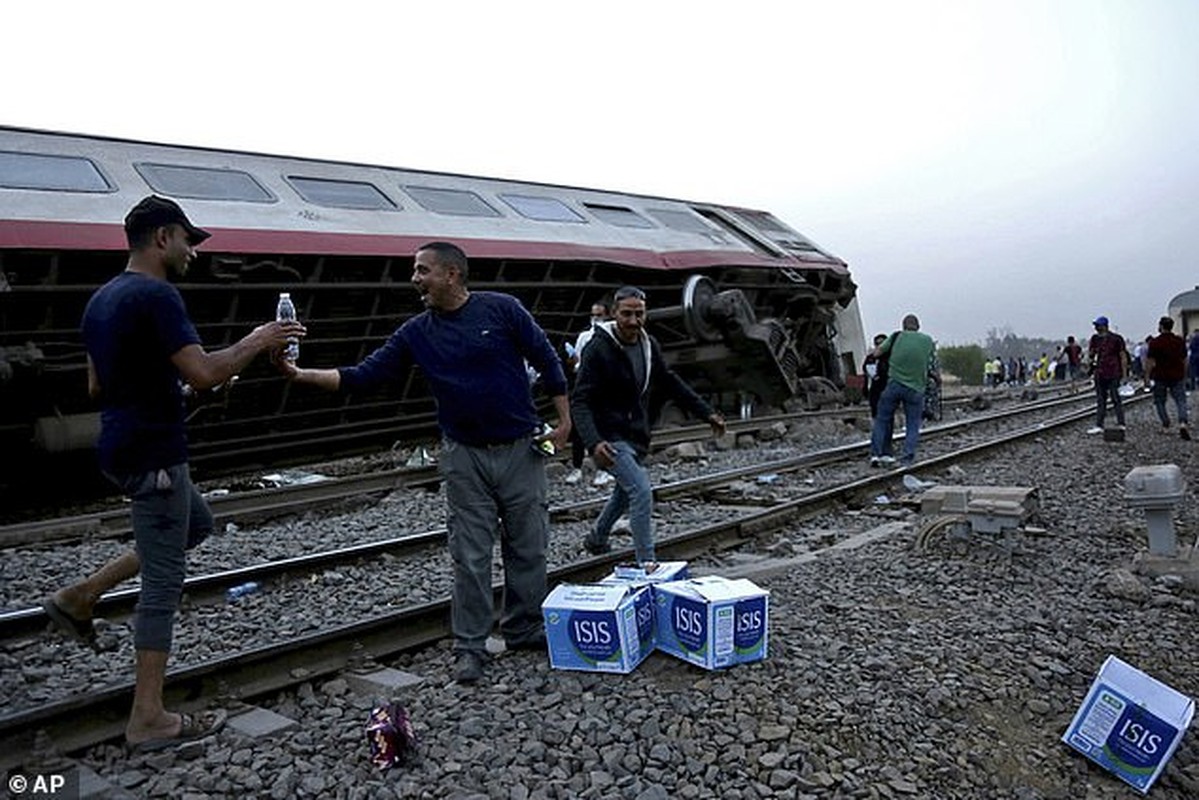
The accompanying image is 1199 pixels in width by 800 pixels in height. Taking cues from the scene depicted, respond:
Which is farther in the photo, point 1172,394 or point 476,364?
point 1172,394

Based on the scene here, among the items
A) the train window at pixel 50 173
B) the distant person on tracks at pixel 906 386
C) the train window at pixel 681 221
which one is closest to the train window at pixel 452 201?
the train window at pixel 50 173

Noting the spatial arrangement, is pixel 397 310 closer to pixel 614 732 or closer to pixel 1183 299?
pixel 614 732

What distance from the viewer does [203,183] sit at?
10.1 m

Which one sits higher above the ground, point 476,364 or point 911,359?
point 476,364

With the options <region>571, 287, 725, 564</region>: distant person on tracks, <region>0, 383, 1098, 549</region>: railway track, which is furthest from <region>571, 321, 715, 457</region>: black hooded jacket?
<region>0, 383, 1098, 549</region>: railway track

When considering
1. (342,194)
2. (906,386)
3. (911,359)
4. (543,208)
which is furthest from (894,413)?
(342,194)

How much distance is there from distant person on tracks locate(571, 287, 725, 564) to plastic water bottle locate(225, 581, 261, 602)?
2.05 m

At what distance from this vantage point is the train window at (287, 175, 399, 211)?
10855 millimetres

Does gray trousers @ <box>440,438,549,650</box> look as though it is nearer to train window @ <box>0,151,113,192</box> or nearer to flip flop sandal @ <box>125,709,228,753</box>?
flip flop sandal @ <box>125,709,228,753</box>

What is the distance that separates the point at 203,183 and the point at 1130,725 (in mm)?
9843

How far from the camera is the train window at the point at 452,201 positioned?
1206 cm

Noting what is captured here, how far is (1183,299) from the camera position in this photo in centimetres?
3681

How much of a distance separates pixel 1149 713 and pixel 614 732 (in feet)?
5.82

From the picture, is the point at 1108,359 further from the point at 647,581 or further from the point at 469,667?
the point at 469,667
